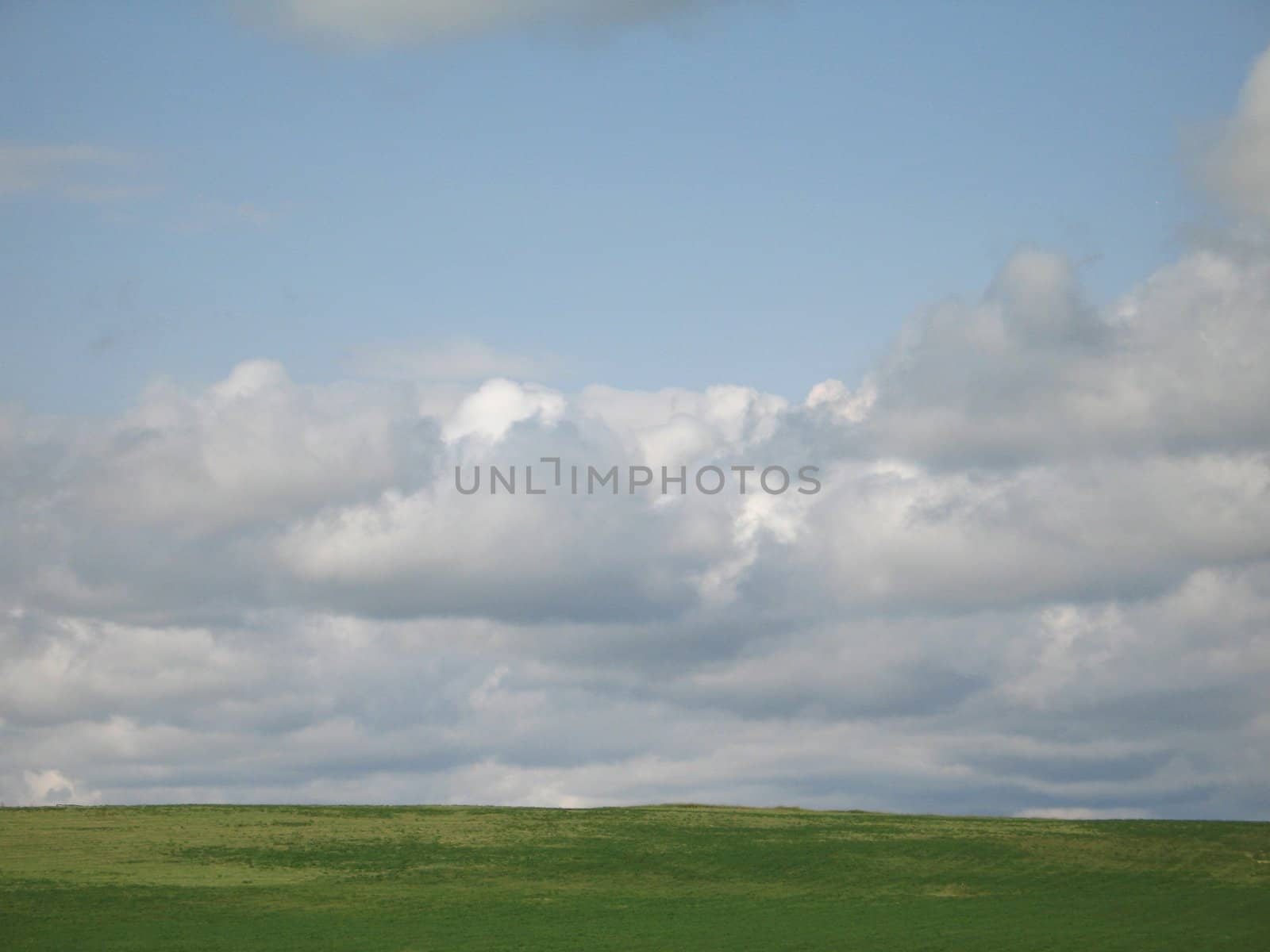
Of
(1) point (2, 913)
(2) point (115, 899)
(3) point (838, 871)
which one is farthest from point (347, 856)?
(3) point (838, 871)

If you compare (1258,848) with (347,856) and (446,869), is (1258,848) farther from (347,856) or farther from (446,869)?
(347,856)

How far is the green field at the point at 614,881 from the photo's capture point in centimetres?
6112

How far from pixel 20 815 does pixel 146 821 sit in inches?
360

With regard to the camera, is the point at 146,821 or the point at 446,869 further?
the point at 146,821

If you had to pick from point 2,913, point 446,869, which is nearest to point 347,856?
point 446,869

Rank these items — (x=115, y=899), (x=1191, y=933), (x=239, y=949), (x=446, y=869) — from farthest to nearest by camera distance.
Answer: (x=446, y=869) < (x=115, y=899) < (x=1191, y=933) < (x=239, y=949)

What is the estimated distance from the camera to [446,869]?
77750 millimetres

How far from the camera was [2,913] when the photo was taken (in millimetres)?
64250

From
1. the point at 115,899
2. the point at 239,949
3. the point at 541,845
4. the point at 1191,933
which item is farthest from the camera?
the point at 541,845

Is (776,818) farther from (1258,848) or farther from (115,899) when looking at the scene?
(115,899)

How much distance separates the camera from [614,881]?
251ft

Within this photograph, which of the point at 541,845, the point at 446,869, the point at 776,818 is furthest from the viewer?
the point at 776,818

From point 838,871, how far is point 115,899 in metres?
38.2

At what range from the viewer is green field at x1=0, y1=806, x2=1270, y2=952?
61125 mm
